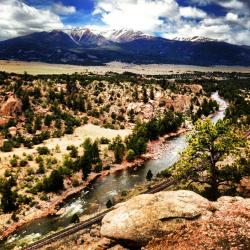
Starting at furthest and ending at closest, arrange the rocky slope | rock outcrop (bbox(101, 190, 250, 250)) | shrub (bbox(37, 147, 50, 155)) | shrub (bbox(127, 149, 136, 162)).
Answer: shrub (bbox(37, 147, 50, 155)) < shrub (bbox(127, 149, 136, 162)) < rock outcrop (bbox(101, 190, 250, 250)) < the rocky slope

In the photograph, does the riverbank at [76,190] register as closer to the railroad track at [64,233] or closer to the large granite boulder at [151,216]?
the railroad track at [64,233]

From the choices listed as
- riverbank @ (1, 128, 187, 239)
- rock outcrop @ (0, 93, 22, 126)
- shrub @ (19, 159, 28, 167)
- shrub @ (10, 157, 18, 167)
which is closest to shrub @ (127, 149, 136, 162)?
riverbank @ (1, 128, 187, 239)

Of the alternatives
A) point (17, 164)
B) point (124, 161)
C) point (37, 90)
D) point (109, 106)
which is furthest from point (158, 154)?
point (37, 90)

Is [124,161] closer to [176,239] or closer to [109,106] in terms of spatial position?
[109,106]

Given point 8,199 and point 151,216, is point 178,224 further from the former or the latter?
point 8,199

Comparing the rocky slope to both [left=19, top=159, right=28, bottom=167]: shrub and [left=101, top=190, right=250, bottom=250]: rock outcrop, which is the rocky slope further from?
[left=19, top=159, right=28, bottom=167]: shrub

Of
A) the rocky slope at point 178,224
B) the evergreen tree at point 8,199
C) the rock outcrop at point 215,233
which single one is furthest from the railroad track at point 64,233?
the rock outcrop at point 215,233

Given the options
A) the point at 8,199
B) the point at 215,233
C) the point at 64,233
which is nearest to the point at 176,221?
the point at 215,233
